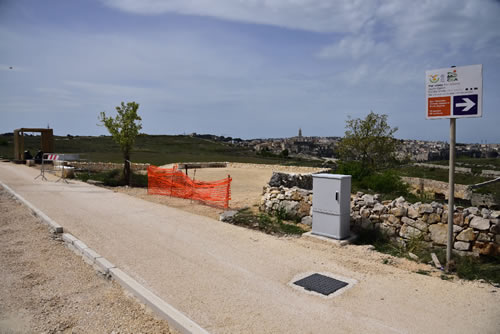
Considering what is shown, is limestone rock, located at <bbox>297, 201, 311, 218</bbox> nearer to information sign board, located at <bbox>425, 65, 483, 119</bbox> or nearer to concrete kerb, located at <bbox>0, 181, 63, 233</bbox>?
information sign board, located at <bbox>425, 65, 483, 119</bbox>

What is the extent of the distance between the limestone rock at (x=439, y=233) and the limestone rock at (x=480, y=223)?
472 mm

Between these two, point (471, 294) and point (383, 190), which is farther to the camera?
Result: point (383, 190)

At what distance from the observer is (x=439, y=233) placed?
6.82 meters

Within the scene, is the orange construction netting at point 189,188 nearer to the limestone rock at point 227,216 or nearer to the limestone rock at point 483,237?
the limestone rock at point 227,216

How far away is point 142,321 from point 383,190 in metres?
11.4

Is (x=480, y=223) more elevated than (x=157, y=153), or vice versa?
(x=157, y=153)

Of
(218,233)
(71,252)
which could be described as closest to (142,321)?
(71,252)

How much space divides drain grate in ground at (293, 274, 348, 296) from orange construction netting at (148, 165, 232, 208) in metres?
5.90

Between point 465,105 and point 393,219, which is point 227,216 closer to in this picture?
point 393,219

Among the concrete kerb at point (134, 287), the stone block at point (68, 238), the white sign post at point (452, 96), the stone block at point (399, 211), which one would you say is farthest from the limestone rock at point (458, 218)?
the stone block at point (68, 238)

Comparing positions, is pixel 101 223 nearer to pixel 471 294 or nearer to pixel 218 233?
pixel 218 233

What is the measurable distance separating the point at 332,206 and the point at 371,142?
12.6m

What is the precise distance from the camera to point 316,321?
4.10m

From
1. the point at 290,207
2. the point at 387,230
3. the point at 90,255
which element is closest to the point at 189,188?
the point at 290,207
